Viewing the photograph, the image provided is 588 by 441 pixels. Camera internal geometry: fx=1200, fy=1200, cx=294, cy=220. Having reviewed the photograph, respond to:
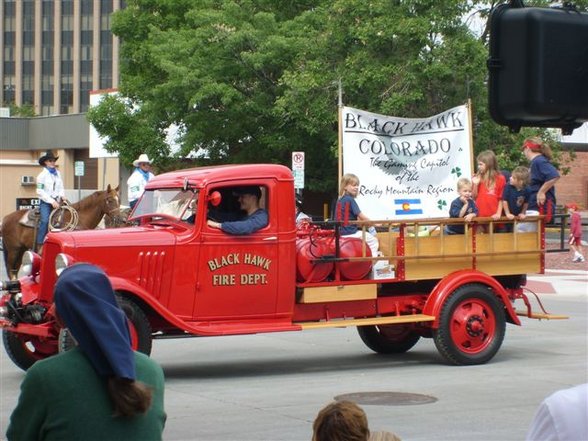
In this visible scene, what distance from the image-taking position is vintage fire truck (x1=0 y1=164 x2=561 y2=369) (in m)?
11.9

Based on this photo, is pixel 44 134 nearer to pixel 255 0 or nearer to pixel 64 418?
pixel 255 0

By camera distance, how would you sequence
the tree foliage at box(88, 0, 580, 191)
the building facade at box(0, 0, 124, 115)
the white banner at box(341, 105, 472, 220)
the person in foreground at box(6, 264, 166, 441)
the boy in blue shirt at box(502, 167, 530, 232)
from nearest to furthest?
the person in foreground at box(6, 264, 166, 441), the boy in blue shirt at box(502, 167, 530, 232), the white banner at box(341, 105, 472, 220), the tree foliage at box(88, 0, 580, 191), the building facade at box(0, 0, 124, 115)

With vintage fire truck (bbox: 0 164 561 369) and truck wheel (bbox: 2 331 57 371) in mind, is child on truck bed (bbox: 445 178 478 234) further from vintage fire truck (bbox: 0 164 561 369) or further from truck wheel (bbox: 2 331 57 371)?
truck wheel (bbox: 2 331 57 371)

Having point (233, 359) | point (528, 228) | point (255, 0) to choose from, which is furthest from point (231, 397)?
point (255, 0)

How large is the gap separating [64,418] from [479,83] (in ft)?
86.5

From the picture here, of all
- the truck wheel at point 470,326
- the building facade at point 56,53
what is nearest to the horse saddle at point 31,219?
the truck wheel at point 470,326

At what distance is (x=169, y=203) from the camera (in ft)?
41.8

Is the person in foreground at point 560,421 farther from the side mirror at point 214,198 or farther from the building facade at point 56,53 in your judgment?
the building facade at point 56,53

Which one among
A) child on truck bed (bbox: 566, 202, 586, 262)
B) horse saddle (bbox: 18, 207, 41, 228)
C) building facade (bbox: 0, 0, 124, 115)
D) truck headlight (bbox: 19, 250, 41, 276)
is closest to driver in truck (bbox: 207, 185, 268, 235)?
truck headlight (bbox: 19, 250, 41, 276)

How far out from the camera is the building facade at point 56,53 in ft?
401

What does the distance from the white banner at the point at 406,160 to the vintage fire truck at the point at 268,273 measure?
4317mm

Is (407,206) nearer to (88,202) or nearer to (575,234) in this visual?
(88,202)

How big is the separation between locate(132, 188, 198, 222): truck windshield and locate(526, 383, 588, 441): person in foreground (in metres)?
9.18

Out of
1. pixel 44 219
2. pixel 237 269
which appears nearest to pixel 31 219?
pixel 44 219
